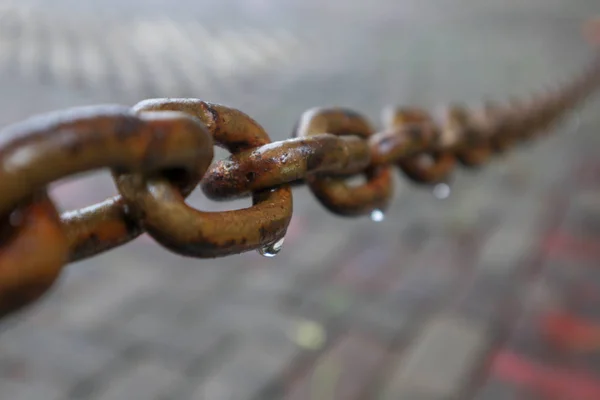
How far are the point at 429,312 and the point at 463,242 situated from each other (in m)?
0.43

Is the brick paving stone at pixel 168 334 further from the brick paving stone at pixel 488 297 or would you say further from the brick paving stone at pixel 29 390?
the brick paving stone at pixel 488 297

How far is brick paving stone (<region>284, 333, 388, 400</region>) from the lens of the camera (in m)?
1.58

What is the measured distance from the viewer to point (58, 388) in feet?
5.08

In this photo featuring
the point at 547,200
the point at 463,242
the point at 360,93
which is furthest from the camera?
the point at 360,93

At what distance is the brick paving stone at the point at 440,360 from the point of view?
1.60 m

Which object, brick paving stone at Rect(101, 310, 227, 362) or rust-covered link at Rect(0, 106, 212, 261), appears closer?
rust-covered link at Rect(0, 106, 212, 261)

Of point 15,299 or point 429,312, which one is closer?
point 15,299

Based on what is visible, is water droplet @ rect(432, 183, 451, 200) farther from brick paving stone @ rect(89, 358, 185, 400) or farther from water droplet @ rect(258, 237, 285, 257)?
brick paving stone @ rect(89, 358, 185, 400)

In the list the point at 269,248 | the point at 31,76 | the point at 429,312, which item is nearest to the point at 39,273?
the point at 269,248

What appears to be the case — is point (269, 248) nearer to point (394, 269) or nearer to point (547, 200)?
point (394, 269)

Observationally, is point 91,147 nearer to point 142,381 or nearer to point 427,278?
point 142,381

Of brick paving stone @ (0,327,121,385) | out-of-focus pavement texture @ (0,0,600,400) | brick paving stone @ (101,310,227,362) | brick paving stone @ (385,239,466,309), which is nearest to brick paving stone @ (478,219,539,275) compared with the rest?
out-of-focus pavement texture @ (0,0,600,400)

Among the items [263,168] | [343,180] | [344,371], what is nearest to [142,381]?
[344,371]

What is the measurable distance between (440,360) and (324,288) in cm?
43
